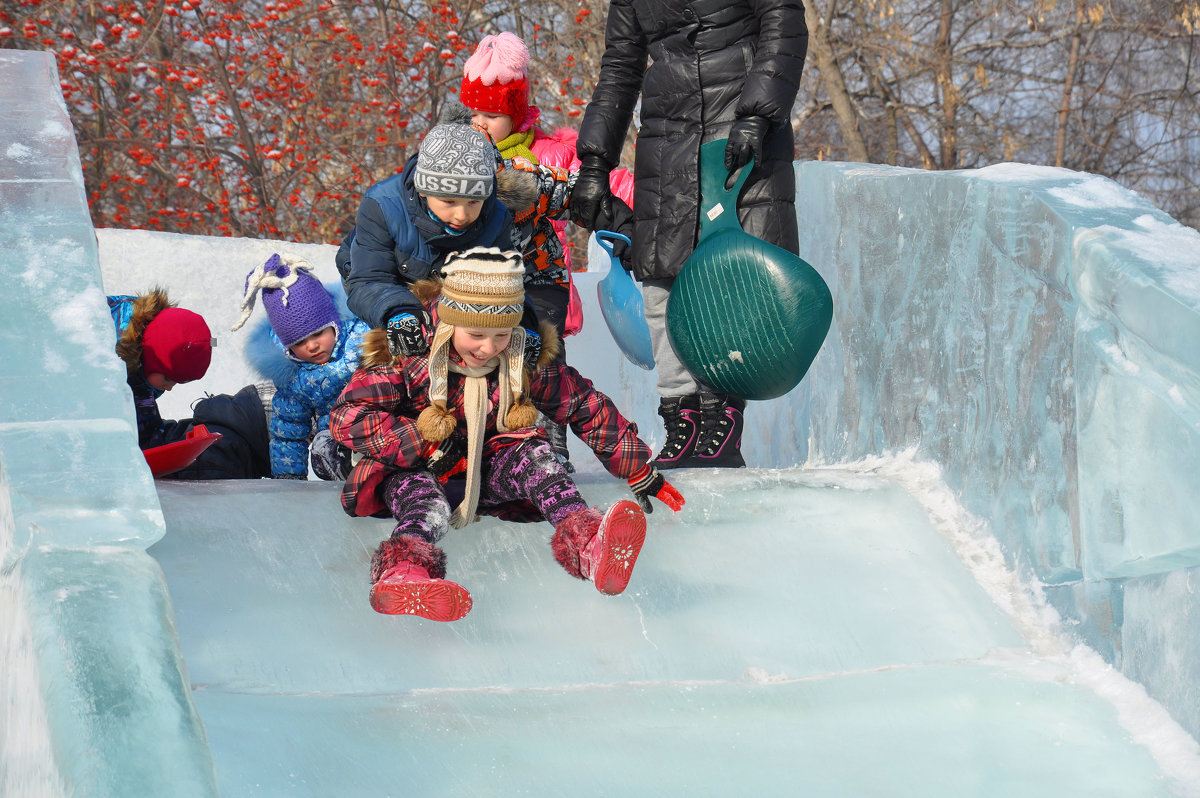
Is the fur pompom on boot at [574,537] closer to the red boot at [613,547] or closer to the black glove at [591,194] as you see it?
the red boot at [613,547]

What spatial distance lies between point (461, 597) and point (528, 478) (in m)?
0.47

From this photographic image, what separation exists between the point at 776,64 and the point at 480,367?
110cm

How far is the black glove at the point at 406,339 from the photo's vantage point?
2.55m

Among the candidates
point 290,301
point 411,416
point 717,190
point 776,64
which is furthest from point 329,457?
point 776,64

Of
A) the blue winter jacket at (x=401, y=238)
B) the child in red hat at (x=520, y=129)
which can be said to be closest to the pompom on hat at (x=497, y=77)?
the child in red hat at (x=520, y=129)

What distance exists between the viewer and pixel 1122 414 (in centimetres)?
221

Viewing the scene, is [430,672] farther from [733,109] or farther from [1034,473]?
[733,109]

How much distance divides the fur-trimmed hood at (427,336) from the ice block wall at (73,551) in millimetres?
549

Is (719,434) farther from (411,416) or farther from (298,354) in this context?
(298,354)

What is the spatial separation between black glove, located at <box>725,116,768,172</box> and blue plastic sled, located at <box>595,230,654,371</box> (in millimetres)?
559

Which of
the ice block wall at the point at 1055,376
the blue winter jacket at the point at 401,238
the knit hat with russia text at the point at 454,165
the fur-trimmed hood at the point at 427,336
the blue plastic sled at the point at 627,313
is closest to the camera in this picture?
the ice block wall at the point at 1055,376

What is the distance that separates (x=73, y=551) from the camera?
169 cm

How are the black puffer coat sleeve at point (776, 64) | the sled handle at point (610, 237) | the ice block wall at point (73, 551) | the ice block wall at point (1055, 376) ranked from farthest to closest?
the sled handle at point (610, 237), the black puffer coat sleeve at point (776, 64), the ice block wall at point (1055, 376), the ice block wall at point (73, 551)

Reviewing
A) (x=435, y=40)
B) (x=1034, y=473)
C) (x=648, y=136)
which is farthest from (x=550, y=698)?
(x=435, y=40)
